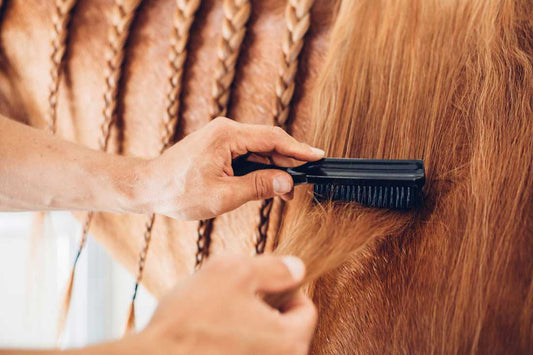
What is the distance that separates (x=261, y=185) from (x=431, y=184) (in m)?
0.17

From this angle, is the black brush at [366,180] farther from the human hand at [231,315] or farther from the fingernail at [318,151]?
the human hand at [231,315]

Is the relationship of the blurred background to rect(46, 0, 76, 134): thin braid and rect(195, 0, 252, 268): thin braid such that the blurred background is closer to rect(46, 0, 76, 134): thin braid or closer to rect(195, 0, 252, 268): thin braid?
rect(46, 0, 76, 134): thin braid

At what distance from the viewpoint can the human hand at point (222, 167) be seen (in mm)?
527

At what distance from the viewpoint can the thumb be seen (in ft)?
1.73

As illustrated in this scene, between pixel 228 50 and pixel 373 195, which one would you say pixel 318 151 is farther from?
pixel 228 50

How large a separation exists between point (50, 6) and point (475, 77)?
518mm

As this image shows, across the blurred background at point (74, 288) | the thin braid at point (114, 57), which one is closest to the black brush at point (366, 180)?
the thin braid at point (114, 57)

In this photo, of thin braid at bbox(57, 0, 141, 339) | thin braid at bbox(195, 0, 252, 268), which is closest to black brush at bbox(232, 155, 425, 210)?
thin braid at bbox(195, 0, 252, 268)

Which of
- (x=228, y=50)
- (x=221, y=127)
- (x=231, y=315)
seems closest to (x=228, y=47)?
(x=228, y=50)

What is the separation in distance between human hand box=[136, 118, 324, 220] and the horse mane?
5 centimetres

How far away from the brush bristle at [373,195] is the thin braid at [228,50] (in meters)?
0.17

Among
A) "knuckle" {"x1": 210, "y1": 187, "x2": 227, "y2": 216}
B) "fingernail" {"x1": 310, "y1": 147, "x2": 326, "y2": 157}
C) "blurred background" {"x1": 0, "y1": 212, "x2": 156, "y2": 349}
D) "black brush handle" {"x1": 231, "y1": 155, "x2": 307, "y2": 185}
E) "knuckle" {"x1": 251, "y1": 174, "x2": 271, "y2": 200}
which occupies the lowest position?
"blurred background" {"x1": 0, "y1": 212, "x2": 156, "y2": 349}

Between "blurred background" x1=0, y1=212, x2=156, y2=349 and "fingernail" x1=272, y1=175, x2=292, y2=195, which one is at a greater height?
"fingernail" x1=272, y1=175, x2=292, y2=195

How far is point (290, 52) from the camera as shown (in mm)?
590
